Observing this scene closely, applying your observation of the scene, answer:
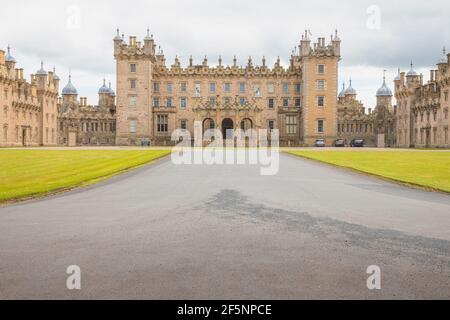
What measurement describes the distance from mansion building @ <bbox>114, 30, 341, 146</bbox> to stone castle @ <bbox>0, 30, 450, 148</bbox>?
7.2 inches

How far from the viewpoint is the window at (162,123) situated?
3381 inches

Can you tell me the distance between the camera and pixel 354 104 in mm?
99000

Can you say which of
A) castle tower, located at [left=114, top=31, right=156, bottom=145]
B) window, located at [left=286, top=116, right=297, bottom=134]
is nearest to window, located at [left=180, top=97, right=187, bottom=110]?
castle tower, located at [left=114, top=31, right=156, bottom=145]

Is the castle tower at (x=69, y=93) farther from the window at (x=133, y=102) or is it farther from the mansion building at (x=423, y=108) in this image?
the mansion building at (x=423, y=108)

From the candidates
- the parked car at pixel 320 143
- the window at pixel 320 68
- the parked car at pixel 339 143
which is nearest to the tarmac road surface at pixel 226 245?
the parked car at pixel 320 143

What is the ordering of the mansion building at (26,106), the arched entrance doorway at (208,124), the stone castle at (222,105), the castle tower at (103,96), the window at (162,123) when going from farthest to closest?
the castle tower at (103,96), the window at (162,123), the arched entrance doorway at (208,124), the stone castle at (222,105), the mansion building at (26,106)

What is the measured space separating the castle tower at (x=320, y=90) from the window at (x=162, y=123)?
1018 inches

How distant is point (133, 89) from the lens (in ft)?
272

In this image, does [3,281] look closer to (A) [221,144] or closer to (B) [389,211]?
(B) [389,211]

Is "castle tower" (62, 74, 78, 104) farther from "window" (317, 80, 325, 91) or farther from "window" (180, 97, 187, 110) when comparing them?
"window" (317, 80, 325, 91)

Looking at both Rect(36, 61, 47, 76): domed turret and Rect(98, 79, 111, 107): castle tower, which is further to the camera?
Rect(98, 79, 111, 107): castle tower

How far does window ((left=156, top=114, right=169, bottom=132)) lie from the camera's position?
282 ft

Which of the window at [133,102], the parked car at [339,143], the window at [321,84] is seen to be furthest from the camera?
the window at [133,102]
